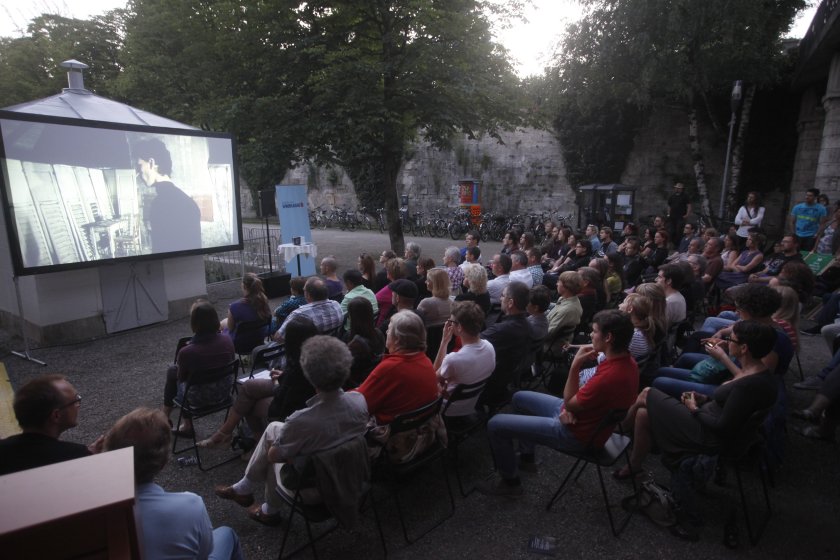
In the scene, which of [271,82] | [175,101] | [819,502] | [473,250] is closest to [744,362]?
[819,502]

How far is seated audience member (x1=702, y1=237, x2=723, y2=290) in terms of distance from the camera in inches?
245

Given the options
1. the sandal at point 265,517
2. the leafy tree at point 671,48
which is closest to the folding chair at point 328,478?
the sandal at point 265,517

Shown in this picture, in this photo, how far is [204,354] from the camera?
336 cm

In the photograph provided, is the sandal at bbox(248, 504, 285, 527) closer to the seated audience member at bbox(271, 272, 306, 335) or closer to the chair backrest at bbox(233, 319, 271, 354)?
the chair backrest at bbox(233, 319, 271, 354)

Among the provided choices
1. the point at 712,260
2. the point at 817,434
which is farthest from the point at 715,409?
the point at 712,260

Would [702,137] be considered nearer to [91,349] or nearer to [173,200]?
[173,200]

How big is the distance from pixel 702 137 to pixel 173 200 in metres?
13.2

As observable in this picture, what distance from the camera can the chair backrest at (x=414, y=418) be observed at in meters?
2.40

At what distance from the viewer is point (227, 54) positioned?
31.6ft

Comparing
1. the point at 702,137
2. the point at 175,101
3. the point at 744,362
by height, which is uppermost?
the point at 175,101

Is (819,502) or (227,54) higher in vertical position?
(227,54)

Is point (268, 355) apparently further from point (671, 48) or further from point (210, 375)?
point (671, 48)

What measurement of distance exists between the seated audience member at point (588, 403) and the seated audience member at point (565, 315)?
1.18 m

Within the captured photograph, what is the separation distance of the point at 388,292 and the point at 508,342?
1.74 m
